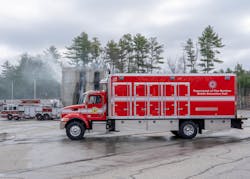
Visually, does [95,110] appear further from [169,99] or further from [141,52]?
[141,52]

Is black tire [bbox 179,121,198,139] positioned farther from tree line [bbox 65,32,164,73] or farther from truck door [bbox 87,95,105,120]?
tree line [bbox 65,32,164,73]

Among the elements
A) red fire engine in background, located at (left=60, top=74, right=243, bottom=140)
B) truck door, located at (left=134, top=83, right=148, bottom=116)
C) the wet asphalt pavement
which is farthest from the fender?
truck door, located at (left=134, top=83, right=148, bottom=116)

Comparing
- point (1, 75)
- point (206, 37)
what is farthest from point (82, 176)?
point (1, 75)

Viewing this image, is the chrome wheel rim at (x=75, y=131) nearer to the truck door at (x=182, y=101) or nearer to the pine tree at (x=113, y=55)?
the truck door at (x=182, y=101)

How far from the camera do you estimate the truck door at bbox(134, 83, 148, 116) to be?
15.7 metres

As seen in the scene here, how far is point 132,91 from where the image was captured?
15758mm

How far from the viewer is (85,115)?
1594cm

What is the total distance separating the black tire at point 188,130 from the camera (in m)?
15.8

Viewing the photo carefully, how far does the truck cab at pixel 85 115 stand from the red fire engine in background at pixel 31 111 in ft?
76.5

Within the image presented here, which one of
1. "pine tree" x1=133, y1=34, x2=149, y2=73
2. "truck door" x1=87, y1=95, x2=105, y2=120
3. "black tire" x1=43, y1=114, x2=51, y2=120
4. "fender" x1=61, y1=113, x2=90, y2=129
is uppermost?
"pine tree" x1=133, y1=34, x2=149, y2=73

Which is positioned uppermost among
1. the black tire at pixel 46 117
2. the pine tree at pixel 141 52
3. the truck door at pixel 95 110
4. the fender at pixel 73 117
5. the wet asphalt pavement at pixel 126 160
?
the pine tree at pixel 141 52

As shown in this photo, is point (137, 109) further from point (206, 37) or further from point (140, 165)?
point (206, 37)

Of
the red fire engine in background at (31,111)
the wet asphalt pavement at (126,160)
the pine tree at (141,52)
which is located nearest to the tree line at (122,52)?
the pine tree at (141,52)

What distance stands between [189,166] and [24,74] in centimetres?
8615
